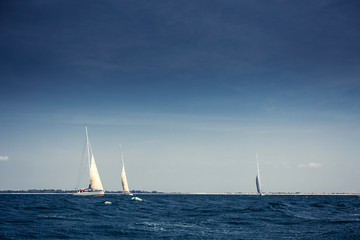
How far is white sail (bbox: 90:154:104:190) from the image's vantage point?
4460 inches

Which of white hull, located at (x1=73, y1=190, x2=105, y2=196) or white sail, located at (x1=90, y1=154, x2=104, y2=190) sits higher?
white sail, located at (x1=90, y1=154, x2=104, y2=190)

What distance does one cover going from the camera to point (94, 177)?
114 m

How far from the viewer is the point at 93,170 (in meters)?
114

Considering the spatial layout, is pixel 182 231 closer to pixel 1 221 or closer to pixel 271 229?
pixel 271 229

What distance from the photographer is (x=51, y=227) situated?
29.1 meters

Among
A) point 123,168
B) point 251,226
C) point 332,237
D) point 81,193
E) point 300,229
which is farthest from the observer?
point 123,168

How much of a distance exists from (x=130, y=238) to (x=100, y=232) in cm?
402

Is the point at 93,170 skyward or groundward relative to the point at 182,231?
skyward

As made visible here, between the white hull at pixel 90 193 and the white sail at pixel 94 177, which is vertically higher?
the white sail at pixel 94 177

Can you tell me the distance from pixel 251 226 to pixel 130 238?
49.8 ft

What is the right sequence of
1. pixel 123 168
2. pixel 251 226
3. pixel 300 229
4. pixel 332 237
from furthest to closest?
pixel 123 168, pixel 251 226, pixel 300 229, pixel 332 237

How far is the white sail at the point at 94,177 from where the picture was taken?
113 m

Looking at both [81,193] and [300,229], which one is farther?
[81,193]

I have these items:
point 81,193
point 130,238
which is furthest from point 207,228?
point 81,193
